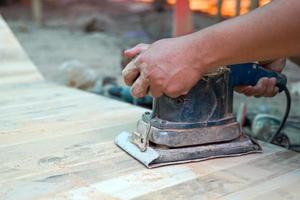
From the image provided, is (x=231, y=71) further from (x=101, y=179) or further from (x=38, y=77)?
(x=38, y=77)

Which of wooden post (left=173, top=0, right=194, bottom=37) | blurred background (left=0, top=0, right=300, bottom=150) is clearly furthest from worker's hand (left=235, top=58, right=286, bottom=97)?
wooden post (left=173, top=0, right=194, bottom=37)

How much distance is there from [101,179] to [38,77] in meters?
1.23

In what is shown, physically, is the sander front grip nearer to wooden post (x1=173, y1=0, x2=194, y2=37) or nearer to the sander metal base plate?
the sander metal base plate

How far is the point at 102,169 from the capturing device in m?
1.03

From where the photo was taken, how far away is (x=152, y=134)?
42.5 inches

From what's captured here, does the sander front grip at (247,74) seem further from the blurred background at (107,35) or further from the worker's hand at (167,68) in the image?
the blurred background at (107,35)

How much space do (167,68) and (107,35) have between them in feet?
14.8

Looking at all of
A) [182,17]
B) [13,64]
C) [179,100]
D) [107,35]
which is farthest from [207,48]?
[107,35]

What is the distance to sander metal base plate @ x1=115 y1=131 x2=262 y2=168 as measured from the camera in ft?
3.43

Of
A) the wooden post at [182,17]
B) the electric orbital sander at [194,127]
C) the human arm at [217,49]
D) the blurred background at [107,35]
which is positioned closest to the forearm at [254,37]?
the human arm at [217,49]

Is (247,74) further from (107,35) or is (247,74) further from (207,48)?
(107,35)

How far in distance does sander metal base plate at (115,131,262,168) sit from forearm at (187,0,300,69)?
9.1 inches

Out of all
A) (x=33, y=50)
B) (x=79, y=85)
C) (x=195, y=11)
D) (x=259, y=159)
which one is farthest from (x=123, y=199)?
(x=195, y=11)

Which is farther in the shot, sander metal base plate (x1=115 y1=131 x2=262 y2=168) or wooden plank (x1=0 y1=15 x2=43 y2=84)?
wooden plank (x1=0 y1=15 x2=43 y2=84)
